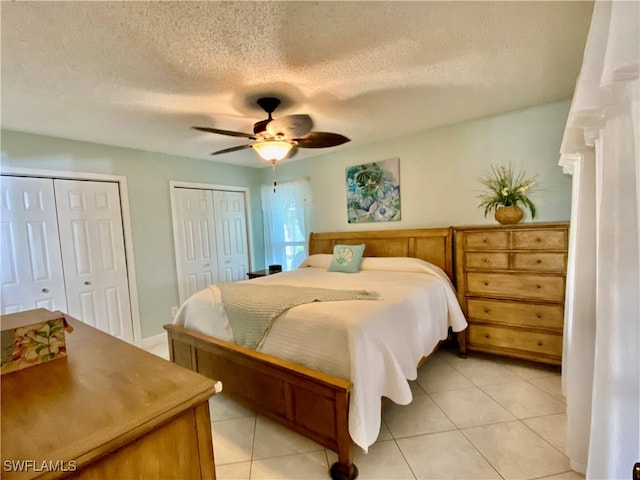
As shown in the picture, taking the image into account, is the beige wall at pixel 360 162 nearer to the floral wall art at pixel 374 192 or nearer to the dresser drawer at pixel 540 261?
the floral wall art at pixel 374 192

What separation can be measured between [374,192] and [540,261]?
1.90 m

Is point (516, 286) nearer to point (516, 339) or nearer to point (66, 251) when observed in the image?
point (516, 339)

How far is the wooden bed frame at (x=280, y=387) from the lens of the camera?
5.10 feet

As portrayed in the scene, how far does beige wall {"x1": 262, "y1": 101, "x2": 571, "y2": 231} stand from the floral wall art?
7 cm

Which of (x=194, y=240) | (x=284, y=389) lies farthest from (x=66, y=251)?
(x=284, y=389)

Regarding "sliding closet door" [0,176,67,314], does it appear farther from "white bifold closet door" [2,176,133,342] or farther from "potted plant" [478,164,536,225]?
"potted plant" [478,164,536,225]

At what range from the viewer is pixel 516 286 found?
102 inches

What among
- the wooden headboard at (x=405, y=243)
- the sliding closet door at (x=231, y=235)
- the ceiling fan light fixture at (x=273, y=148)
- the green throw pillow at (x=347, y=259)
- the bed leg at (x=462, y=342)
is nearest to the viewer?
the ceiling fan light fixture at (x=273, y=148)

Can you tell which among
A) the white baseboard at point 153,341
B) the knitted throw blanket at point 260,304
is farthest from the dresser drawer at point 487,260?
the white baseboard at point 153,341

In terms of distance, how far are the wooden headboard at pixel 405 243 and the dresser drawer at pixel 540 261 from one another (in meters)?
0.63

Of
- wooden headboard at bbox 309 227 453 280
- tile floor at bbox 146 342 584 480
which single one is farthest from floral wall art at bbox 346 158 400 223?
tile floor at bbox 146 342 584 480

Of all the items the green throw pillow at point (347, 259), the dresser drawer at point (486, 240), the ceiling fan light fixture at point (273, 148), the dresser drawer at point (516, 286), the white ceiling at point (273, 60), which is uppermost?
the white ceiling at point (273, 60)

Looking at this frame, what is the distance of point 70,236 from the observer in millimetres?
3006

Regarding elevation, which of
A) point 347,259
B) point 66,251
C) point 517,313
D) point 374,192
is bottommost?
point 517,313
